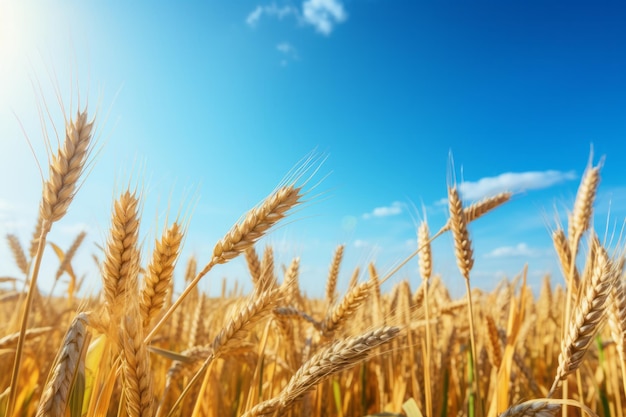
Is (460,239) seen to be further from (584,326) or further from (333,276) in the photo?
(333,276)

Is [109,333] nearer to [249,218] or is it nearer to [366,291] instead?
[249,218]

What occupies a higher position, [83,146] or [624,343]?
[83,146]

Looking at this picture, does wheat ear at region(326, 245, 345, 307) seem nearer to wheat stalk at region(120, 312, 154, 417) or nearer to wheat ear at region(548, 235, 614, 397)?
wheat ear at region(548, 235, 614, 397)

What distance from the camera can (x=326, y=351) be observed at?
1.27 m

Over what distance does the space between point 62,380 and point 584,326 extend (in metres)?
1.42

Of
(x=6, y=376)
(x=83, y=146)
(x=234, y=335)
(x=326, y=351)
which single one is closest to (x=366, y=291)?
(x=326, y=351)

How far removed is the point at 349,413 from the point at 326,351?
1.79 metres

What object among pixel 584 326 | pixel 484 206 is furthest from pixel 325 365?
pixel 484 206

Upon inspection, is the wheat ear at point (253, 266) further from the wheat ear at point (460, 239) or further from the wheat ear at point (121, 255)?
the wheat ear at point (121, 255)

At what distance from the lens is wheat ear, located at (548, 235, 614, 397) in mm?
1284

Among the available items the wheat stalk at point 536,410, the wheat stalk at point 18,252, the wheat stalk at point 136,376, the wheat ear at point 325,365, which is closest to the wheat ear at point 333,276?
the wheat ear at point 325,365

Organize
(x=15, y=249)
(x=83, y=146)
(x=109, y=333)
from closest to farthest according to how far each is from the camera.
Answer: (x=109, y=333) → (x=83, y=146) → (x=15, y=249)

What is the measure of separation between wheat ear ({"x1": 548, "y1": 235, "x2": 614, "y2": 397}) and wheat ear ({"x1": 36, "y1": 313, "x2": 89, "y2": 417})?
128cm

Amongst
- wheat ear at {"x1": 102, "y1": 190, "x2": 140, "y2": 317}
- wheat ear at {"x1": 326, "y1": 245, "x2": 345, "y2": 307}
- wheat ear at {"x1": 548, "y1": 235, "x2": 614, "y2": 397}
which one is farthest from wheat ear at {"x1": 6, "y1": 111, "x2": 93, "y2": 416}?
wheat ear at {"x1": 326, "y1": 245, "x2": 345, "y2": 307}
